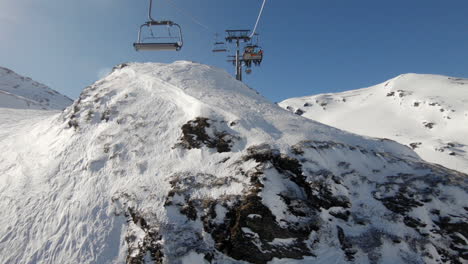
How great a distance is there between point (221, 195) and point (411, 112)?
55182 millimetres

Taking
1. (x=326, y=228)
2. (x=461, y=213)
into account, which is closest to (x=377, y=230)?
(x=326, y=228)

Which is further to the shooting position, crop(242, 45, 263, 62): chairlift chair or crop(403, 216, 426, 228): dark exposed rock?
crop(242, 45, 263, 62): chairlift chair

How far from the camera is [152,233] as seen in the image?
643 centimetres

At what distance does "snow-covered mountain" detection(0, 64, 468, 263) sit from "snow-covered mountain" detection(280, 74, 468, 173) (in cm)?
2648

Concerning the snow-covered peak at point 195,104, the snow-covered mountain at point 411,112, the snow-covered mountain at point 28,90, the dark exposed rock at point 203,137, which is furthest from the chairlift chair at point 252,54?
the snow-covered mountain at point 28,90

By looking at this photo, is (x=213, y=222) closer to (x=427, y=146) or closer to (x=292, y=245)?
(x=292, y=245)

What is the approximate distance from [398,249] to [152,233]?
6.06 metres

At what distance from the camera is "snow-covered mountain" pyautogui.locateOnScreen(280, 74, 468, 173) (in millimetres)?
34281

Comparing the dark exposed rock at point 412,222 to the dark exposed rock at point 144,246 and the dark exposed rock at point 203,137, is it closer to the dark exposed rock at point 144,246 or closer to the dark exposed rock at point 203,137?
the dark exposed rock at point 203,137

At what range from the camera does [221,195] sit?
7113 millimetres

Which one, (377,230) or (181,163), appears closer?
(377,230)

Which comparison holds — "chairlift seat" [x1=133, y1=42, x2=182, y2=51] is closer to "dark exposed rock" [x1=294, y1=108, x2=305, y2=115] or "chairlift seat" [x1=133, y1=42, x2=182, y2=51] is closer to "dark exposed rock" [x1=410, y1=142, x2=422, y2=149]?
"dark exposed rock" [x1=410, y1=142, x2=422, y2=149]

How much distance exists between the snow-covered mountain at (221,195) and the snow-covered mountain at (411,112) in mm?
26475

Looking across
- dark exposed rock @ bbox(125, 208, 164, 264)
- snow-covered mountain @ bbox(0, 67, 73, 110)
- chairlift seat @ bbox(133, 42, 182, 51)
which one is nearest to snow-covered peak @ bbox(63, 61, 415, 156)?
chairlift seat @ bbox(133, 42, 182, 51)
